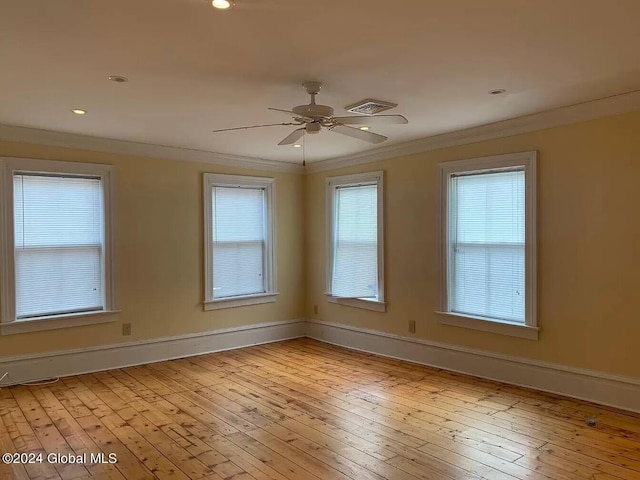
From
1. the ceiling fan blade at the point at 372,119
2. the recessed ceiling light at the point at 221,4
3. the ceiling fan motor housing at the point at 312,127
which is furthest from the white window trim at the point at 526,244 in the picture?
the recessed ceiling light at the point at 221,4

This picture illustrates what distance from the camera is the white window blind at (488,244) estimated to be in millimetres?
→ 4328

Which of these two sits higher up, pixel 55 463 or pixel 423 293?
pixel 423 293

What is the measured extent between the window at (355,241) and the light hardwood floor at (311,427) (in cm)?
120

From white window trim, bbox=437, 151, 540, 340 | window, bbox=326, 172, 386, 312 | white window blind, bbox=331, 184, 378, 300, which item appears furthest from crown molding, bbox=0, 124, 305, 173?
white window trim, bbox=437, 151, 540, 340

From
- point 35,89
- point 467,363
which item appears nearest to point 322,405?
point 467,363

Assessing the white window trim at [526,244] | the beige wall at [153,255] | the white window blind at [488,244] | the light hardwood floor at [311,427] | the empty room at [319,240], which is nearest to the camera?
the empty room at [319,240]

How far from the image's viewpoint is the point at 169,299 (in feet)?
17.9

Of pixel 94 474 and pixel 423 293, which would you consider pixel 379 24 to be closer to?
pixel 94 474

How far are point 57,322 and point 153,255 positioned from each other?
1.19 metres

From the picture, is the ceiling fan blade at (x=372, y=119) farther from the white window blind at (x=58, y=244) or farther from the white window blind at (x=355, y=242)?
the white window blind at (x=58, y=244)

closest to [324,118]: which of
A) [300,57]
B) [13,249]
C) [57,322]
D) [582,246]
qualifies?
[300,57]

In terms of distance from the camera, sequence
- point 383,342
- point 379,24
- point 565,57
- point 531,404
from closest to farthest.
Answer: point 379,24
point 565,57
point 531,404
point 383,342

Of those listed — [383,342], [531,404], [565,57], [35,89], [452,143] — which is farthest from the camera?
[383,342]

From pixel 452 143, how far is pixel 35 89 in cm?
378
